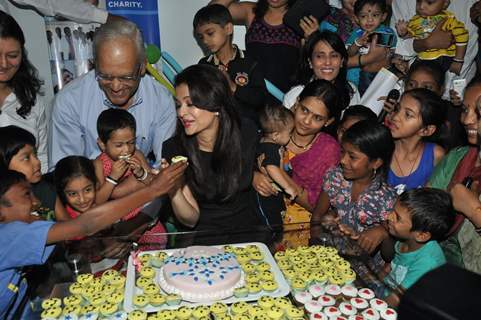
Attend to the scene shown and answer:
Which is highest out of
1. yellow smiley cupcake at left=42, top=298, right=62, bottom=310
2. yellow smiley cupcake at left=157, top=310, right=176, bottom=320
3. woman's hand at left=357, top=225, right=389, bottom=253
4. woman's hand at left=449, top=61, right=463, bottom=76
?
woman's hand at left=449, top=61, right=463, bottom=76

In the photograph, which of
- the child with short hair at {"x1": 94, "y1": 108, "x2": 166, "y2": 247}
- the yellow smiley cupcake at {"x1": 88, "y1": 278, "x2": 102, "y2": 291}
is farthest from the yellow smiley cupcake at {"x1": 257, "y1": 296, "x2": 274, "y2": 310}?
the child with short hair at {"x1": 94, "y1": 108, "x2": 166, "y2": 247}

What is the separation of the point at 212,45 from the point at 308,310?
7.86 feet

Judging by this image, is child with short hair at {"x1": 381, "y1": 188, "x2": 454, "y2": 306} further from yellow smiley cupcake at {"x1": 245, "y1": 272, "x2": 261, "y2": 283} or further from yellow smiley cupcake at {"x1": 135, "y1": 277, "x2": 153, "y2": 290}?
yellow smiley cupcake at {"x1": 135, "y1": 277, "x2": 153, "y2": 290}

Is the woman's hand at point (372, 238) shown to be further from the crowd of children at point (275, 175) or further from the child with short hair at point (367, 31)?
the child with short hair at point (367, 31)

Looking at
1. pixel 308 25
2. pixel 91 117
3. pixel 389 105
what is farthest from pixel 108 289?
pixel 308 25

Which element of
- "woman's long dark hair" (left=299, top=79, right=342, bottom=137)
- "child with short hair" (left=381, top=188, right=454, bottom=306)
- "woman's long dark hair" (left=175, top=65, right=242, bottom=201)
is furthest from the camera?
"woman's long dark hair" (left=299, top=79, right=342, bottom=137)

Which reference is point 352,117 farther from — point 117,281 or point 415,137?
point 117,281

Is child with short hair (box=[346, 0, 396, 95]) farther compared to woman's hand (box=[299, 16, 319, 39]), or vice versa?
child with short hair (box=[346, 0, 396, 95])

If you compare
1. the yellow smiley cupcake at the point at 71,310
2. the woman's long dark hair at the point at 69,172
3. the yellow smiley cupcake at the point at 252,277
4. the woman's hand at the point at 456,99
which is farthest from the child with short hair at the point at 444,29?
the yellow smiley cupcake at the point at 71,310

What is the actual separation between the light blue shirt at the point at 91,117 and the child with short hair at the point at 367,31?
1638 mm

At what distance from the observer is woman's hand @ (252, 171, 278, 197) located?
265 cm

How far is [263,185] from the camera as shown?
2.65 m

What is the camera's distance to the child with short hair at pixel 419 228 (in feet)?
6.97

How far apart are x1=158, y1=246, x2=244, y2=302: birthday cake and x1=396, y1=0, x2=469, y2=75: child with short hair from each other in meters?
2.88
